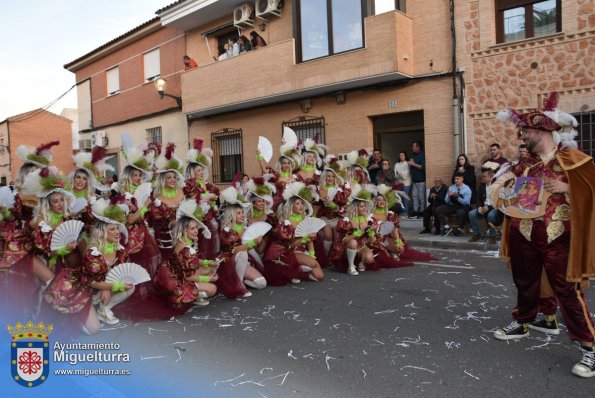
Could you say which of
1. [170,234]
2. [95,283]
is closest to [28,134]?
[170,234]

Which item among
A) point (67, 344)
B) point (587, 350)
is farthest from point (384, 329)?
point (67, 344)

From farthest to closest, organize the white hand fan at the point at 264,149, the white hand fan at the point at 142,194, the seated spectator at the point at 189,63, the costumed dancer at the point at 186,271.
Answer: the seated spectator at the point at 189,63 → the white hand fan at the point at 264,149 → the white hand fan at the point at 142,194 → the costumed dancer at the point at 186,271

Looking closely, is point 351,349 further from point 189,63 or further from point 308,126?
point 189,63

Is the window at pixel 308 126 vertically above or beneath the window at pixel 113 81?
beneath

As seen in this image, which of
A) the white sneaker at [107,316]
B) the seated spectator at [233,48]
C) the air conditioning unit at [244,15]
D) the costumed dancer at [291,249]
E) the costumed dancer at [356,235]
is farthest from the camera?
the seated spectator at [233,48]

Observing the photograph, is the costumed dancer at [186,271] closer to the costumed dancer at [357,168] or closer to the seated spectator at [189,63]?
the costumed dancer at [357,168]

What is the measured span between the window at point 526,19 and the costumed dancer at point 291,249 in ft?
22.5

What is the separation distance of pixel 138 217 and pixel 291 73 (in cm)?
866

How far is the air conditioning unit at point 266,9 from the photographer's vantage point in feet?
49.2

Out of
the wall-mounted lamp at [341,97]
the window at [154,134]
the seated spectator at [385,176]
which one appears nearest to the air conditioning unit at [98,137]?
the window at [154,134]

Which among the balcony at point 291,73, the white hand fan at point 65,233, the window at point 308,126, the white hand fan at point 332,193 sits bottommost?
the white hand fan at point 65,233

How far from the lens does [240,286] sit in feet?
20.6

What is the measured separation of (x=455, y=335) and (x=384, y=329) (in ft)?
2.11

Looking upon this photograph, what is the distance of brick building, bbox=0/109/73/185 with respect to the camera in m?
30.6
